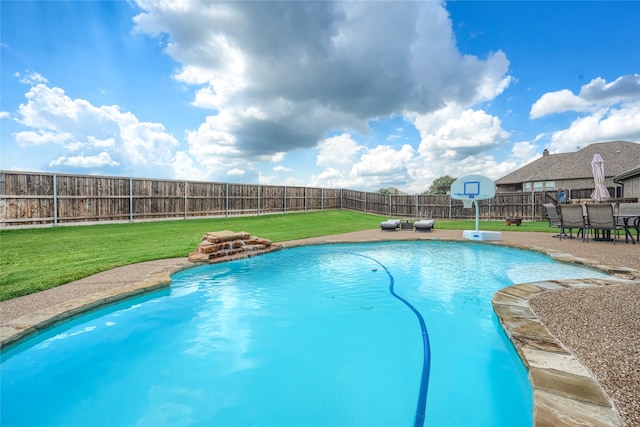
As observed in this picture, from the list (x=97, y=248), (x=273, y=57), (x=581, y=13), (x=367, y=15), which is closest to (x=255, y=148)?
(x=273, y=57)

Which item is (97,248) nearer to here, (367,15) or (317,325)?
(317,325)

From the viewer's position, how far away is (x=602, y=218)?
7211 millimetres

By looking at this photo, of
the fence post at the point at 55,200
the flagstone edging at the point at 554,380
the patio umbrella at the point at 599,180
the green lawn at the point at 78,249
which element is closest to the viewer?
the flagstone edging at the point at 554,380

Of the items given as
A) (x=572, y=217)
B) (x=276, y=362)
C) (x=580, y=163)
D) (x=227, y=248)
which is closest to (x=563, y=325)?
(x=276, y=362)

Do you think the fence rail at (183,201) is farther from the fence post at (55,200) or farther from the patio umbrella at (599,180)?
the patio umbrella at (599,180)

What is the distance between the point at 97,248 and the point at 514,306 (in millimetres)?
8900

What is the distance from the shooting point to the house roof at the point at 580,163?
2097cm

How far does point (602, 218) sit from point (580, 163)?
68.9ft

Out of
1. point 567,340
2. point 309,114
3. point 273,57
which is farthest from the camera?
point 309,114

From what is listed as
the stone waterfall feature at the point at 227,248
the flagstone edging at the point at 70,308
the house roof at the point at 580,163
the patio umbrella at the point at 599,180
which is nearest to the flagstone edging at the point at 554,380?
the flagstone edging at the point at 70,308

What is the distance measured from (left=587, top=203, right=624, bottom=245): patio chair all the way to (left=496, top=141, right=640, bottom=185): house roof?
60.8 ft

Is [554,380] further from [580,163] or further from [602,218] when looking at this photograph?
[580,163]

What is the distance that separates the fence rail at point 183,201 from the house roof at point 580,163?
8.90 meters

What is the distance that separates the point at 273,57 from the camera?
9.62m
